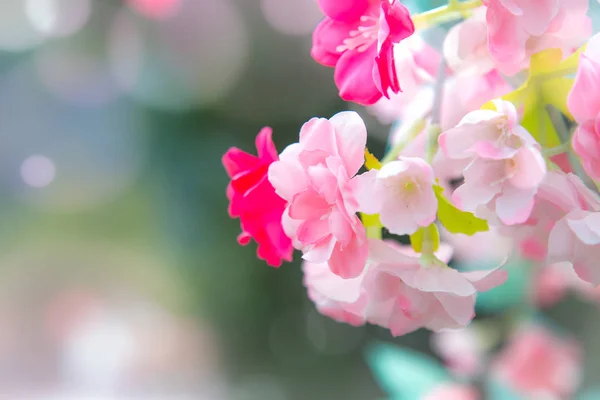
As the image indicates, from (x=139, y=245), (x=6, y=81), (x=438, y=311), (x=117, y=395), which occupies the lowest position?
(x=117, y=395)

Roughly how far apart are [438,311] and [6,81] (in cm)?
116

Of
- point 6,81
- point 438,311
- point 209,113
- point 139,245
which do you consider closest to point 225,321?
point 139,245

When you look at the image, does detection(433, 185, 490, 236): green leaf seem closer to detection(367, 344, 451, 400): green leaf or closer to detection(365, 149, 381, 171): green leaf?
detection(365, 149, 381, 171): green leaf

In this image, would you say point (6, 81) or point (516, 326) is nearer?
point (516, 326)

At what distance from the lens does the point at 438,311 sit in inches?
8.5

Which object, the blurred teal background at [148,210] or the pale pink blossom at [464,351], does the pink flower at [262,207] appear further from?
the blurred teal background at [148,210]

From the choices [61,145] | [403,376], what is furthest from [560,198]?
[61,145]

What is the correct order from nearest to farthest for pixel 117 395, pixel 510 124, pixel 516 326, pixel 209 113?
pixel 510 124 < pixel 516 326 < pixel 209 113 < pixel 117 395

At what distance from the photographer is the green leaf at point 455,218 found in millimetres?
220

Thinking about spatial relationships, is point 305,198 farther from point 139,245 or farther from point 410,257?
point 139,245

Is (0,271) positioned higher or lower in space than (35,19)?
lower

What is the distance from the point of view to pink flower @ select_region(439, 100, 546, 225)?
0.18 metres

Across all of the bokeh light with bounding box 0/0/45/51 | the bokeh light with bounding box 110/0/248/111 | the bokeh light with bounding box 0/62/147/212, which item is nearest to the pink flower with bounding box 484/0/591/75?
the bokeh light with bounding box 110/0/248/111

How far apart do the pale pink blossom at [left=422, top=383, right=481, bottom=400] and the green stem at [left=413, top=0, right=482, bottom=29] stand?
433 mm
